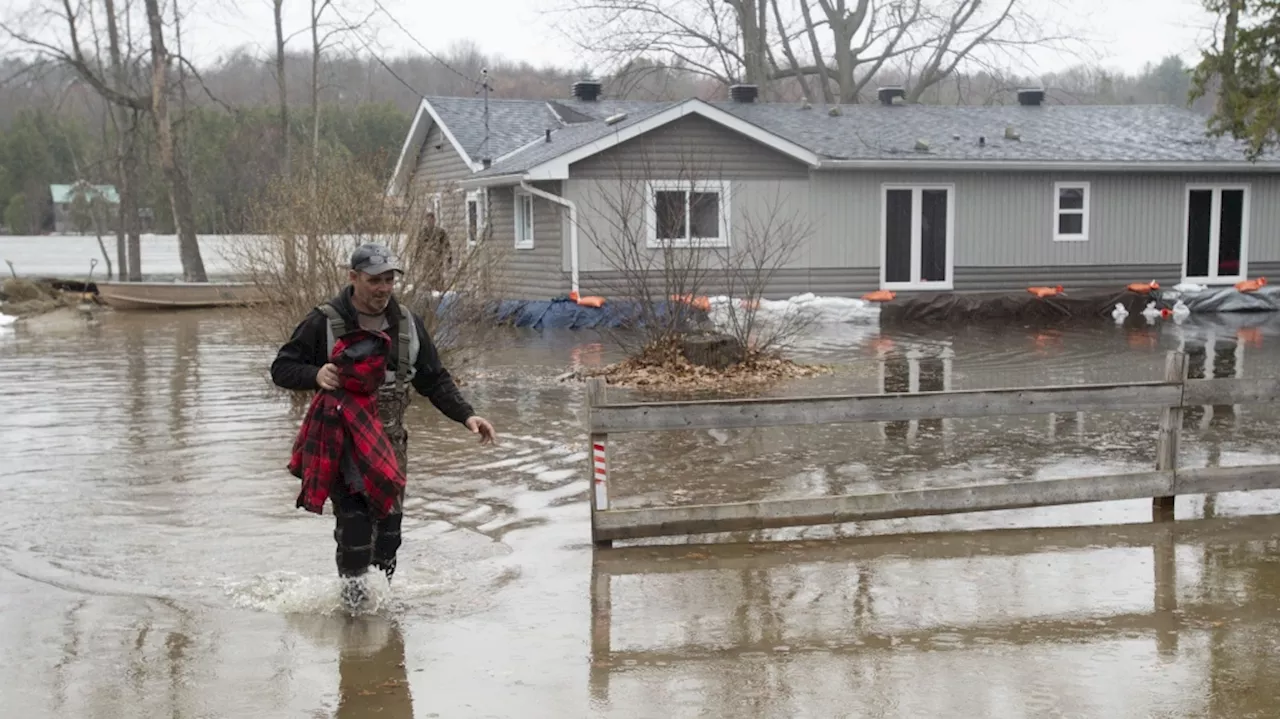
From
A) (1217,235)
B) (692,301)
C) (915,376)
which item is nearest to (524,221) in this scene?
(692,301)

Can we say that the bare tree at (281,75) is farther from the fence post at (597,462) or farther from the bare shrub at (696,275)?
the fence post at (597,462)

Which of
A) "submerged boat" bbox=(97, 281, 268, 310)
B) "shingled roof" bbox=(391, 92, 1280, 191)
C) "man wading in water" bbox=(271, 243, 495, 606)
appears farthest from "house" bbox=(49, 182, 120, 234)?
"man wading in water" bbox=(271, 243, 495, 606)

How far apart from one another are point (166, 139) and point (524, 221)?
1191 cm

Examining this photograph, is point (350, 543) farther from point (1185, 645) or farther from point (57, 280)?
point (57, 280)

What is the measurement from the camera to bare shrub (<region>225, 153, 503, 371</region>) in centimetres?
1298

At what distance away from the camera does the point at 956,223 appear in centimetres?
2592

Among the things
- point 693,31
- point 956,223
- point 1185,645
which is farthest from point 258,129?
point 1185,645

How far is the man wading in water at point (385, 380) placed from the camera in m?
5.86

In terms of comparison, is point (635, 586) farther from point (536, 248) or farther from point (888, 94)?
point (888, 94)

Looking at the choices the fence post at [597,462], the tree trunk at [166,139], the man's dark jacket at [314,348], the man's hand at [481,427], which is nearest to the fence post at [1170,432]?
the fence post at [597,462]

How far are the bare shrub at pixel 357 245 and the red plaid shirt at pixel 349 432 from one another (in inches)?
261

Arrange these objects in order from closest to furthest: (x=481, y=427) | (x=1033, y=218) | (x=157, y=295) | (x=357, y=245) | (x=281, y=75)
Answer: (x=481, y=427)
(x=357, y=245)
(x=1033, y=218)
(x=157, y=295)
(x=281, y=75)

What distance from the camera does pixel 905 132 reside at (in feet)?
88.7

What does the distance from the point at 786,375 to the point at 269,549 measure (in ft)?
27.7
